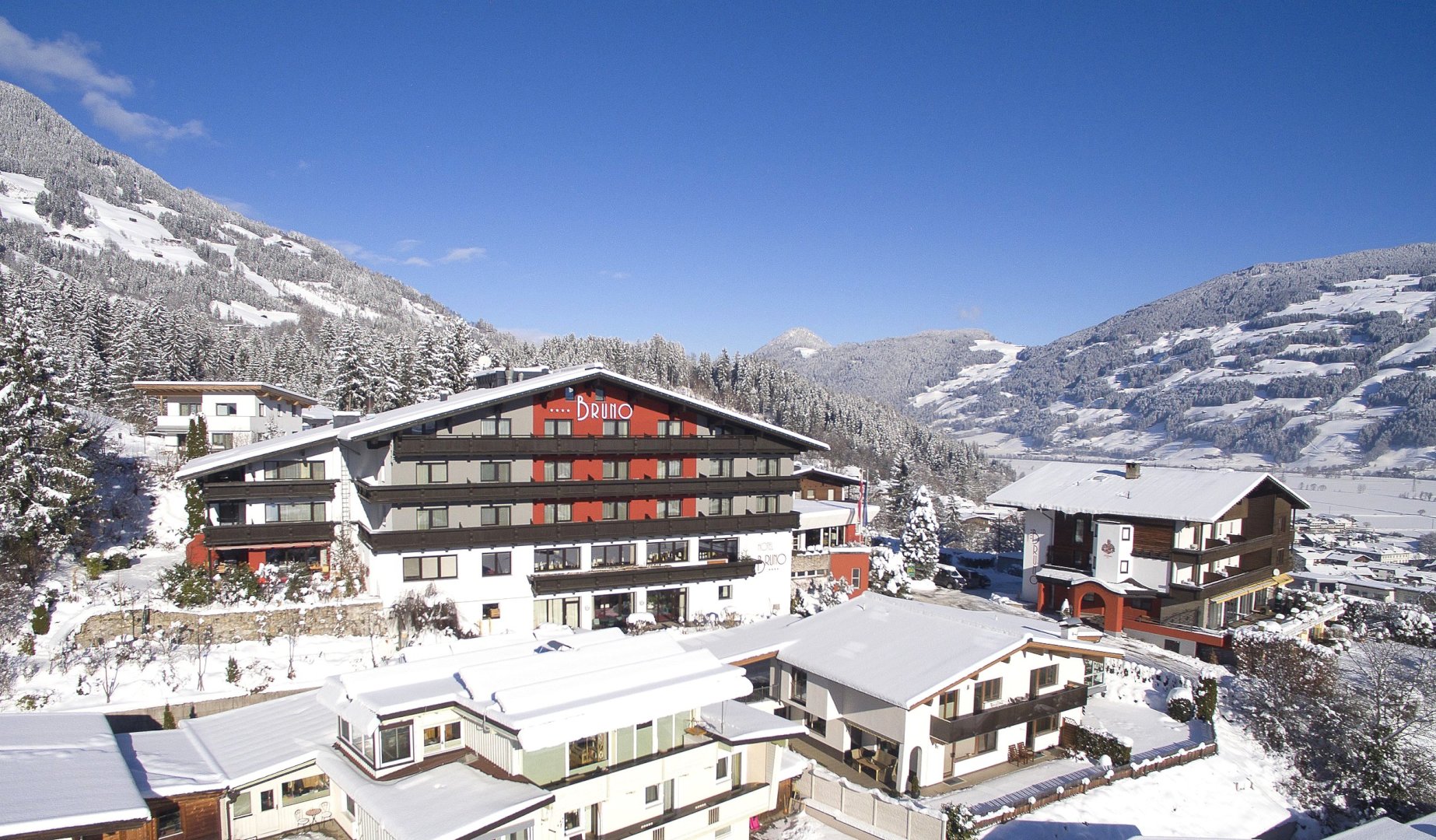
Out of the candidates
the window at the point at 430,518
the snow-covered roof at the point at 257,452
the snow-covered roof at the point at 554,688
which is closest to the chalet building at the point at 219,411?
the snow-covered roof at the point at 257,452

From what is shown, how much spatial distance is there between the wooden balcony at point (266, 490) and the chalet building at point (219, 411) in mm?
23243

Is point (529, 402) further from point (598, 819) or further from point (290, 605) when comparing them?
point (598, 819)

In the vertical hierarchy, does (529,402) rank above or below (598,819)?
above

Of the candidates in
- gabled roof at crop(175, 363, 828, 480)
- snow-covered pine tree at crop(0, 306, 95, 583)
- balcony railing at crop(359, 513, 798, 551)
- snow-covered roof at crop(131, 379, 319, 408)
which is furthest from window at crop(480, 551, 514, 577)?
snow-covered roof at crop(131, 379, 319, 408)

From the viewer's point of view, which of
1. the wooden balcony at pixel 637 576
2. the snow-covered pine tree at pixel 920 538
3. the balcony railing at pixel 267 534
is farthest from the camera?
the snow-covered pine tree at pixel 920 538

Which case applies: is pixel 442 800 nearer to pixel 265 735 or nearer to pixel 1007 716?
pixel 265 735

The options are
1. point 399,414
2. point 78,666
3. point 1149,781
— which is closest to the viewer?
point 78,666

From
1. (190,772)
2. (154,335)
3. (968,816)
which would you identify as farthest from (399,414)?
(154,335)

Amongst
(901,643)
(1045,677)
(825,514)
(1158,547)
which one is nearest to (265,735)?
(901,643)

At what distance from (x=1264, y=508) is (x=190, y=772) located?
188 ft

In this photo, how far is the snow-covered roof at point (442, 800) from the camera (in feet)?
52.1

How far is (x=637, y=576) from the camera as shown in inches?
1419

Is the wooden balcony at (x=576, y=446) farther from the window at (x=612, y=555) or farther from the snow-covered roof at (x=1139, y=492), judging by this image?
the snow-covered roof at (x=1139, y=492)

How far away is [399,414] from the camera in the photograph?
3475 centimetres
